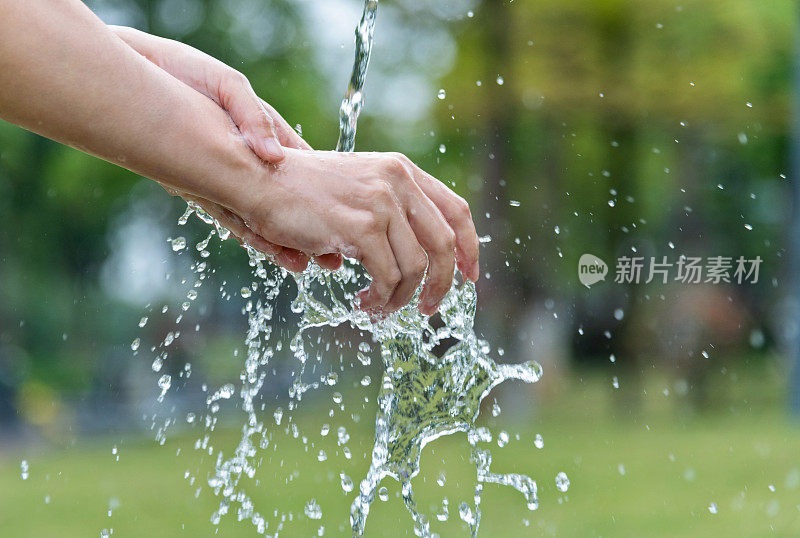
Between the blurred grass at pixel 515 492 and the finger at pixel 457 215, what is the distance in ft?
12.0

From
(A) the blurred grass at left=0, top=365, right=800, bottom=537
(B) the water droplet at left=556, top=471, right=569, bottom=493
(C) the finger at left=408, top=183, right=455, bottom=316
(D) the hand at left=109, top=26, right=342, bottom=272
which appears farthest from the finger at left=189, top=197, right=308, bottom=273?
(A) the blurred grass at left=0, top=365, right=800, bottom=537

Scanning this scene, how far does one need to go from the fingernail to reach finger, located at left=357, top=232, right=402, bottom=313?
0.21m

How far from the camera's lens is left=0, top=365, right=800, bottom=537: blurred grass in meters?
5.77

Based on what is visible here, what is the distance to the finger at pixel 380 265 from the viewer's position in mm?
1624

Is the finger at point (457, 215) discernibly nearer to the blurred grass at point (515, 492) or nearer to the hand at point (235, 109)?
the hand at point (235, 109)

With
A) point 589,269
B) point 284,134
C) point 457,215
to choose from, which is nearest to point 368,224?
point 457,215

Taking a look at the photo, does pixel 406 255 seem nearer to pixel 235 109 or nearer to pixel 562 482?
pixel 235 109

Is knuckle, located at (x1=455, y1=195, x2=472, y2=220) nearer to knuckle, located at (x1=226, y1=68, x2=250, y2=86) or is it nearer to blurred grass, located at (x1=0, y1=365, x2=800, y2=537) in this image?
knuckle, located at (x1=226, y1=68, x2=250, y2=86)

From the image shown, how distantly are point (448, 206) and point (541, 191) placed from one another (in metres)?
14.8

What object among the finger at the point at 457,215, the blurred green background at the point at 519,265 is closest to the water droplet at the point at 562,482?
the blurred green background at the point at 519,265

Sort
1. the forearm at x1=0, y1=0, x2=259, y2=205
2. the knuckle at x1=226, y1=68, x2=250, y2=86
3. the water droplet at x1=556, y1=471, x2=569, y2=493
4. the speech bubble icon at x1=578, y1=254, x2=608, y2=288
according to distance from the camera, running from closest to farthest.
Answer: the forearm at x1=0, y1=0, x2=259, y2=205, the knuckle at x1=226, y1=68, x2=250, y2=86, the water droplet at x1=556, y1=471, x2=569, y2=493, the speech bubble icon at x1=578, y1=254, x2=608, y2=288

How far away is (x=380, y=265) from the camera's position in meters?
1.64

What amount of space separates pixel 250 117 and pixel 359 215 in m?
0.27

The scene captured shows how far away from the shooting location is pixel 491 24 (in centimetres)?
1363
